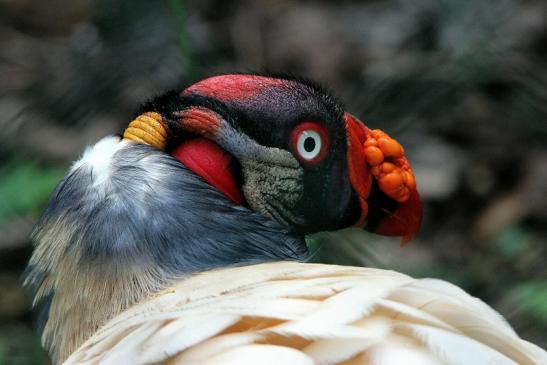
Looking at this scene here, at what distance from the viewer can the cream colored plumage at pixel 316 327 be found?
1252mm

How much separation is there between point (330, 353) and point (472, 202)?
2.29 metres

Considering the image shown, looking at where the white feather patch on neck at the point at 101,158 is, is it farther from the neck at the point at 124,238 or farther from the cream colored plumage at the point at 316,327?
the cream colored plumage at the point at 316,327

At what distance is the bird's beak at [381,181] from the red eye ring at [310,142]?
76 millimetres

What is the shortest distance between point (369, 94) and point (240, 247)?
0.94 meters

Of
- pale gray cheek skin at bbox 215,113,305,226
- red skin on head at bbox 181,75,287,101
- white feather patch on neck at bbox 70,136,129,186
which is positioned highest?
red skin on head at bbox 181,75,287,101

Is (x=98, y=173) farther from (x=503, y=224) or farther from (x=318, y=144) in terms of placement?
(x=503, y=224)

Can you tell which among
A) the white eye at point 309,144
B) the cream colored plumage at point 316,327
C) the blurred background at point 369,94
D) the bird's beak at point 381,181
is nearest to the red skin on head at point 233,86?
the white eye at point 309,144

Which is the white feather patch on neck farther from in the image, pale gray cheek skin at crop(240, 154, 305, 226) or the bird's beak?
the bird's beak

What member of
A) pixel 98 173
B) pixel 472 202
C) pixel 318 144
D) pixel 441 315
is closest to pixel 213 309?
pixel 441 315

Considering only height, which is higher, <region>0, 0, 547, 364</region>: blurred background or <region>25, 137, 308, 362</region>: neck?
<region>0, 0, 547, 364</region>: blurred background

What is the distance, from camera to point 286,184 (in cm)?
196

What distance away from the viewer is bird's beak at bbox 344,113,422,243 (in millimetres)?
2094

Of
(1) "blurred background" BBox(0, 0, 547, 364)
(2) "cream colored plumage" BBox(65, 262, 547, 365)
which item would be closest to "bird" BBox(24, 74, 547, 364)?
(2) "cream colored plumage" BBox(65, 262, 547, 365)

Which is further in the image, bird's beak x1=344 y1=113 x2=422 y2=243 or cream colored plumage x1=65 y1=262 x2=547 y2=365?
bird's beak x1=344 y1=113 x2=422 y2=243
